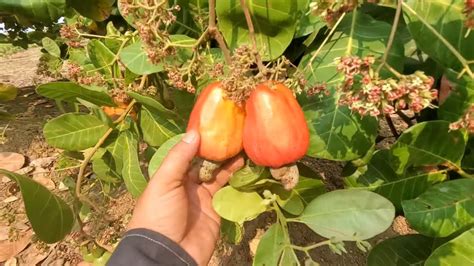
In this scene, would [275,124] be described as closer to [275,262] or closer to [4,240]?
[275,262]

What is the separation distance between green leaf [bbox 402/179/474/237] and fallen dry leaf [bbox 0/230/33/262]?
1438 millimetres

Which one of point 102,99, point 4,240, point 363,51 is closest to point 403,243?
point 363,51

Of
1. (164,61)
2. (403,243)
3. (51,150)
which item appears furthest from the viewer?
(51,150)

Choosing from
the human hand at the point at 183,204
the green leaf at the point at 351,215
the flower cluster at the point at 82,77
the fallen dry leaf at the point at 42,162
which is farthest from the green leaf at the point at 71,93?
the fallen dry leaf at the point at 42,162

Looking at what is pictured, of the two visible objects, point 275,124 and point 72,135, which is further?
point 72,135

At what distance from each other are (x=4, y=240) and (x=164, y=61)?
1.34m

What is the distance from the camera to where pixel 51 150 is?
2148 mm

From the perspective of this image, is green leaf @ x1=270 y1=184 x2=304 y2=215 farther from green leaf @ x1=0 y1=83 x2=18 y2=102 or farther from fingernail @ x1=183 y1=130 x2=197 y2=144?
green leaf @ x1=0 y1=83 x2=18 y2=102

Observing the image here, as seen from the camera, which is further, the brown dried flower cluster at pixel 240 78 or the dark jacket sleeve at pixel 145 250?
the dark jacket sleeve at pixel 145 250

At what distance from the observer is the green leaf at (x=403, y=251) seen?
869 millimetres

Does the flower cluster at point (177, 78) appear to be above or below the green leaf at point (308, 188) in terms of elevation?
above

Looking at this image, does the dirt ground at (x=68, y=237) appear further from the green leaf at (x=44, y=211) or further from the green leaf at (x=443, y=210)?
the green leaf at (x=443, y=210)

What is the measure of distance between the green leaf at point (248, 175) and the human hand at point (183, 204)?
3 centimetres

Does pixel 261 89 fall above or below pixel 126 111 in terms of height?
above
